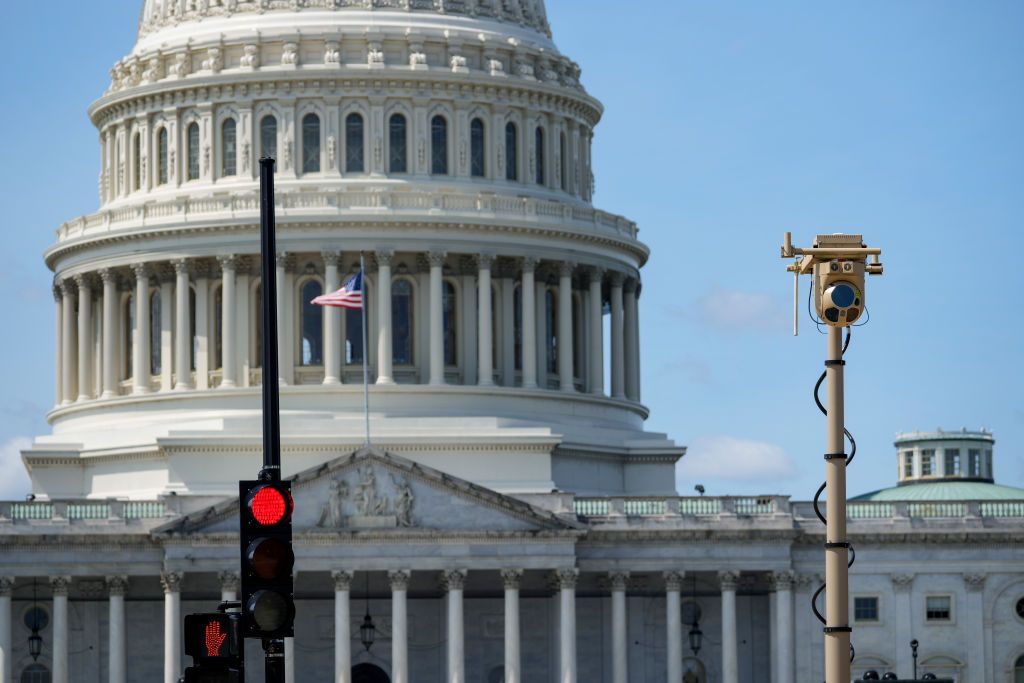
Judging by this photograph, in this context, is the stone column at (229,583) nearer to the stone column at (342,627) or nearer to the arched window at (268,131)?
the stone column at (342,627)

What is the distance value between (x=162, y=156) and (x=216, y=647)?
9821cm

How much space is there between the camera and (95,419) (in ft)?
415

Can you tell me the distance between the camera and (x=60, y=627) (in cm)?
11075

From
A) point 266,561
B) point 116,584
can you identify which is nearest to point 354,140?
point 116,584

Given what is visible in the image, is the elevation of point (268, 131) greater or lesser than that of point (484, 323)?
greater

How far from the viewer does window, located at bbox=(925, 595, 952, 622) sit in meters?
116

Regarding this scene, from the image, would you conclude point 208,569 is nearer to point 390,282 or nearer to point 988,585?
point 390,282

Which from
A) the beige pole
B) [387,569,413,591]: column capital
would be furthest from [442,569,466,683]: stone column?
the beige pole

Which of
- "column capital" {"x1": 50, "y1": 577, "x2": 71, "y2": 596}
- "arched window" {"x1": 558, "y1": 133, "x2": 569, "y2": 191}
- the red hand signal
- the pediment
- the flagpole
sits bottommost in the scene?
the red hand signal

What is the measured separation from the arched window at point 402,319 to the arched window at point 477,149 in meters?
6.24

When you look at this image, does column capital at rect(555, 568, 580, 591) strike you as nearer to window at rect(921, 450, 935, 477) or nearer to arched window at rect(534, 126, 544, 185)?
arched window at rect(534, 126, 544, 185)

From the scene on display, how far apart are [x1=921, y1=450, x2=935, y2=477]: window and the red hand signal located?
10678cm

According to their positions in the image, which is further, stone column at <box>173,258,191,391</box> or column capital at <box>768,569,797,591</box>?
stone column at <box>173,258,191,391</box>

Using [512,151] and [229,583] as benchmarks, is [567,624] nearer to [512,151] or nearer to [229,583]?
[229,583]
